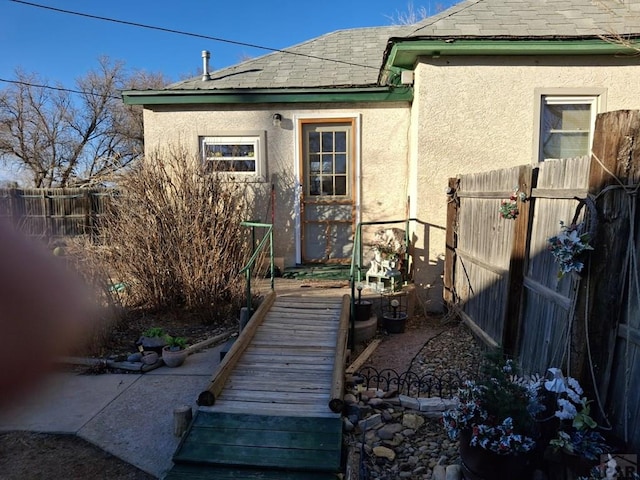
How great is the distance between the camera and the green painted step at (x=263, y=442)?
2850 mm

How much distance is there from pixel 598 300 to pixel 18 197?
1355 cm

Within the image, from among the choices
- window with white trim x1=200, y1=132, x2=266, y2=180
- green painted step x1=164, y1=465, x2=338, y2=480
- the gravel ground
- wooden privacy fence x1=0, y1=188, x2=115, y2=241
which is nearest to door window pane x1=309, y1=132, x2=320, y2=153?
window with white trim x1=200, y1=132, x2=266, y2=180

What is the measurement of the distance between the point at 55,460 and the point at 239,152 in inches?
201

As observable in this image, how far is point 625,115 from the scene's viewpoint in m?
2.30

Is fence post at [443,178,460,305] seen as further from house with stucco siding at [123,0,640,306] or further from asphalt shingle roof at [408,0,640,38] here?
asphalt shingle roof at [408,0,640,38]

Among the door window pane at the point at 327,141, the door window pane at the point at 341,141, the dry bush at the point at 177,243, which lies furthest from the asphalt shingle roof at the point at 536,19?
the dry bush at the point at 177,243

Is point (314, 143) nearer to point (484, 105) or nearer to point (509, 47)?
point (484, 105)

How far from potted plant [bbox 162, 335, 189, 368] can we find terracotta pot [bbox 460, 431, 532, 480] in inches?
121

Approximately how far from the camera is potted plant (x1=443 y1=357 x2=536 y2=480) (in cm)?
228

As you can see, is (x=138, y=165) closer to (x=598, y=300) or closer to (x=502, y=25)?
(x=502, y=25)

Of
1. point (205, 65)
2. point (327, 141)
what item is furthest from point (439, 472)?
point (205, 65)

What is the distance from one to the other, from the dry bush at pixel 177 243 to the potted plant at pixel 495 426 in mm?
3787

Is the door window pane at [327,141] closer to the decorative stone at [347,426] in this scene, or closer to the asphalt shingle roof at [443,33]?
→ the asphalt shingle roof at [443,33]

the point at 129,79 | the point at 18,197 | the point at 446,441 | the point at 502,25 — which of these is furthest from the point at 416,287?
the point at 129,79
